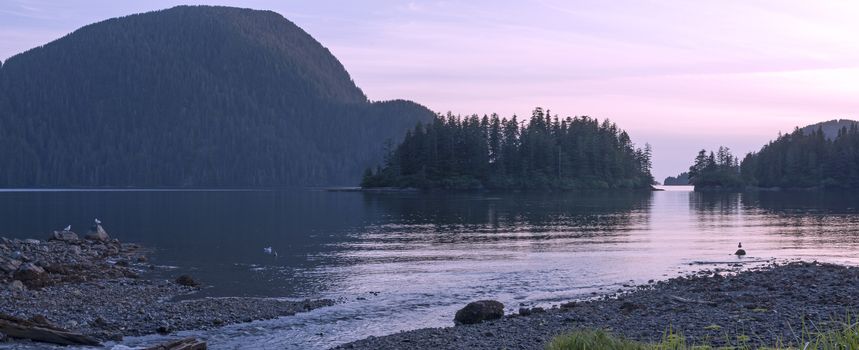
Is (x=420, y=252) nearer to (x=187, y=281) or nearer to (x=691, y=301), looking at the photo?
(x=187, y=281)

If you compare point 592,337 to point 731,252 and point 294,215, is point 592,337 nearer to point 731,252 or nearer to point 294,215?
point 731,252

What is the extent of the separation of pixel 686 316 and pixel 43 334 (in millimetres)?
19938

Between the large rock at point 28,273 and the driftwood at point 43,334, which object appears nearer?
the driftwood at point 43,334

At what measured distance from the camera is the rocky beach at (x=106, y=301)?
24703mm

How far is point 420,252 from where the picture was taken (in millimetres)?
49375

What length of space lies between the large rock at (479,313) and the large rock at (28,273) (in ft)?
65.5

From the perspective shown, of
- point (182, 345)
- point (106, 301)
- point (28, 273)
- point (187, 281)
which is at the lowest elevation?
point (106, 301)

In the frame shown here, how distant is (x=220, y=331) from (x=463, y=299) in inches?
Result: 430

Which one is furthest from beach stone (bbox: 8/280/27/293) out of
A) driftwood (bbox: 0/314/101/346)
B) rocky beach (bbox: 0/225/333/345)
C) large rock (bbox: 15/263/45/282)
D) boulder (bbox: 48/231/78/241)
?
boulder (bbox: 48/231/78/241)

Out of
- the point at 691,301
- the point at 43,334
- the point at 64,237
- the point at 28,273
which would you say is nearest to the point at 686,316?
the point at 691,301

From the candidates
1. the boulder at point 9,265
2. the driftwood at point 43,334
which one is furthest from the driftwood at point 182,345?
the boulder at point 9,265

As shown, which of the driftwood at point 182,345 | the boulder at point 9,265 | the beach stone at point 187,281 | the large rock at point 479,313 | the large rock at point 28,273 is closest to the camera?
the driftwood at point 182,345

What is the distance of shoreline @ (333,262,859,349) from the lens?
2061 centimetres

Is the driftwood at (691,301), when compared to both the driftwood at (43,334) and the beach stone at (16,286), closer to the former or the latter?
the driftwood at (43,334)
